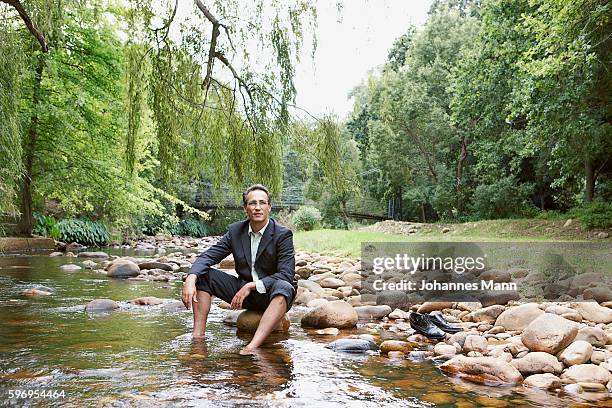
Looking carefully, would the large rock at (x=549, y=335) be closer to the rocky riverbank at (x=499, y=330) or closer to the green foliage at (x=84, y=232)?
the rocky riverbank at (x=499, y=330)

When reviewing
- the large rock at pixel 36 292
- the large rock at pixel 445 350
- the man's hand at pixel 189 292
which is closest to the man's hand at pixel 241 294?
the man's hand at pixel 189 292

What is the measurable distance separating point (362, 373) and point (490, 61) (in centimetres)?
1521

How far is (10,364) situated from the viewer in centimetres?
283

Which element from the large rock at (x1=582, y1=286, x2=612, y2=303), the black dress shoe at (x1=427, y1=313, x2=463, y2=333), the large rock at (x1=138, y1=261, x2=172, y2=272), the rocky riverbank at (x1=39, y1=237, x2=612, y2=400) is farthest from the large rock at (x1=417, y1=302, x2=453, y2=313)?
the large rock at (x1=138, y1=261, x2=172, y2=272)

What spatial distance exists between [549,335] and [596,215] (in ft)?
40.0

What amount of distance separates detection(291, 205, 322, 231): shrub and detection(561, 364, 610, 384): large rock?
1840cm

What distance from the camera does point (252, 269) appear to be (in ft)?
12.4

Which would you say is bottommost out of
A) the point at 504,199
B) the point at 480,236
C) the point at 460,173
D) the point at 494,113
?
the point at 480,236

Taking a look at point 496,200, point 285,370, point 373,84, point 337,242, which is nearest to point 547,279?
point 373,84

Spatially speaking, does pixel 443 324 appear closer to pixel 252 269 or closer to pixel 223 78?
pixel 252 269

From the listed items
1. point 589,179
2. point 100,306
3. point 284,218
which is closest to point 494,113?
point 589,179

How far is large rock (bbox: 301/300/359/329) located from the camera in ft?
14.2

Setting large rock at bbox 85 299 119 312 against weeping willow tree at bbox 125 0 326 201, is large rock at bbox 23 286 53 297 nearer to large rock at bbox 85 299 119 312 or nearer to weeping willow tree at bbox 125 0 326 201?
large rock at bbox 85 299 119 312

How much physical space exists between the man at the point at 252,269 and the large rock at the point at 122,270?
15.6 ft
